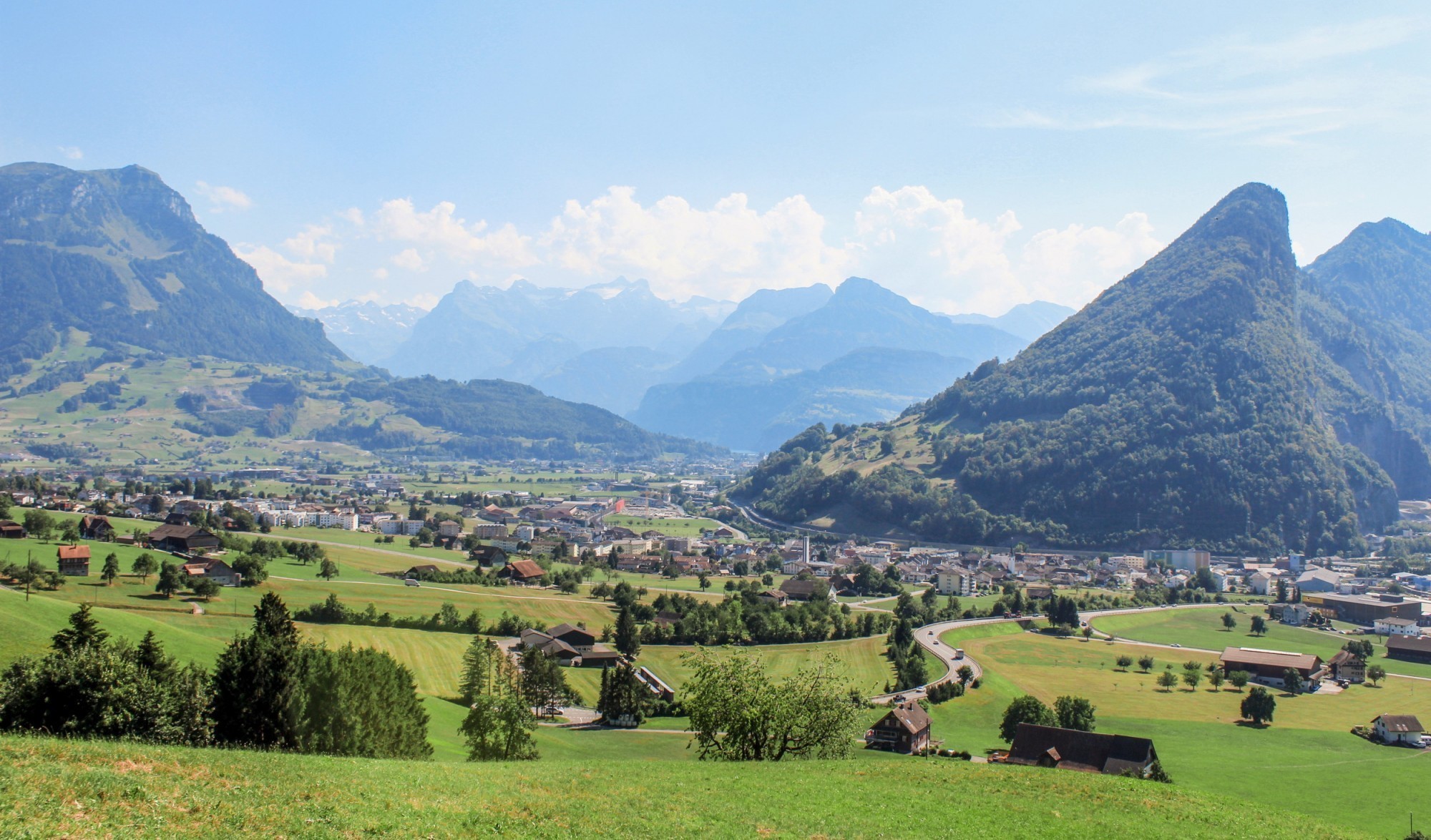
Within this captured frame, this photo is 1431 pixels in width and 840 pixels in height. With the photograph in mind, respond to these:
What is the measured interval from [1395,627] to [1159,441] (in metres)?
61.7

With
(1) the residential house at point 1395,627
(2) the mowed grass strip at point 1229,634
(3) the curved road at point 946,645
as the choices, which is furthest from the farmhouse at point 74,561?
(1) the residential house at point 1395,627

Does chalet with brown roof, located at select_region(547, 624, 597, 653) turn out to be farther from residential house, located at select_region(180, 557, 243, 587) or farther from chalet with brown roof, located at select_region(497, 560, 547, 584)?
residential house, located at select_region(180, 557, 243, 587)

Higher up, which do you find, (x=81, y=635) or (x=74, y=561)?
(x=81, y=635)

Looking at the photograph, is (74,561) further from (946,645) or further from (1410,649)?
(1410,649)

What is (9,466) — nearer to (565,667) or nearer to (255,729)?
(565,667)

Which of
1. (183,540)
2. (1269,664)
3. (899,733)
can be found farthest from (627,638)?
(1269,664)

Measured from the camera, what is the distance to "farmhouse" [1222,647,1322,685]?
61125mm

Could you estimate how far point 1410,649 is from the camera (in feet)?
232

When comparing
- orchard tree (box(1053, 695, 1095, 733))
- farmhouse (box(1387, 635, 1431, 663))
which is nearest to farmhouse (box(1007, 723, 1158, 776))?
orchard tree (box(1053, 695, 1095, 733))

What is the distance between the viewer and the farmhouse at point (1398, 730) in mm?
47156

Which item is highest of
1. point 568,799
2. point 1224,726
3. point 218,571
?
point 568,799

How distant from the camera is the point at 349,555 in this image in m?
85.1

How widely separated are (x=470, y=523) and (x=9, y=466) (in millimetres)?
107451

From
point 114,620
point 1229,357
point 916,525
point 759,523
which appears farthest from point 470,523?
point 1229,357
